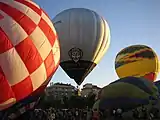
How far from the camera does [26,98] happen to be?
6.49 metres

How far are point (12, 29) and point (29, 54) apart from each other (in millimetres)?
570

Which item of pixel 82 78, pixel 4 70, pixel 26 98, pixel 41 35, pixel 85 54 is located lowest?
pixel 26 98

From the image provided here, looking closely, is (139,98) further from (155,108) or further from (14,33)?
(14,33)

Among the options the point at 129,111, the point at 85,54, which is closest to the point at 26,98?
the point at 129,111

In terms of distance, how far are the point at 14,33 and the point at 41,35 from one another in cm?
66

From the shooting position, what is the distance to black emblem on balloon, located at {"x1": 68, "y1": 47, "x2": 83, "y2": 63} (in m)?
19.8

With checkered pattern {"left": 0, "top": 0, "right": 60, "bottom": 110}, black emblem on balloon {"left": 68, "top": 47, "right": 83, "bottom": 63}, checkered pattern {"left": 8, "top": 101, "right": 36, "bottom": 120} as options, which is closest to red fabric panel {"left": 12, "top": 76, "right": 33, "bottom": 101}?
checkered pattern {"left": 0, "top": 0, "right": 60, "bottom": 110}

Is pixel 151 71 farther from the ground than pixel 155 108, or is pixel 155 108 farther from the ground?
pixel 151 71

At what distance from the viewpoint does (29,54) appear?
20.5ft

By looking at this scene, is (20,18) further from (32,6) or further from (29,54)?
(29,54)

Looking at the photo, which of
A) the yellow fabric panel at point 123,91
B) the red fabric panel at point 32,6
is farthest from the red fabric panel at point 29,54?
the yellow fabric panel at point 123,91

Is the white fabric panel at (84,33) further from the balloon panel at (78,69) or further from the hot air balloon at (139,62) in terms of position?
the hot air balloon at (139,62)

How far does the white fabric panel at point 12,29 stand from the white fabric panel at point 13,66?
23 cm

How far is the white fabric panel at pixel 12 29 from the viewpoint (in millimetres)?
6074
